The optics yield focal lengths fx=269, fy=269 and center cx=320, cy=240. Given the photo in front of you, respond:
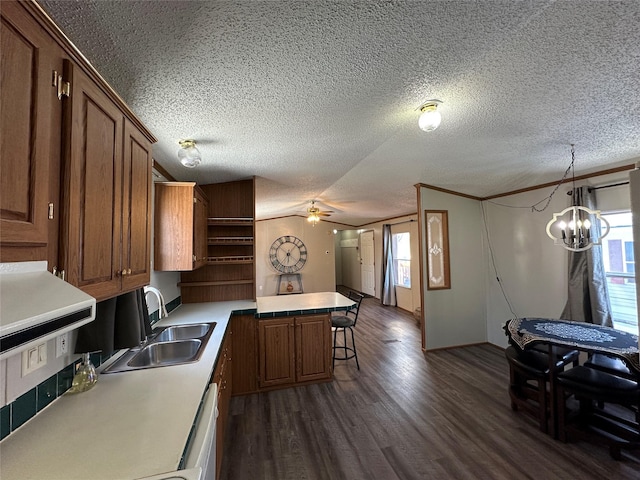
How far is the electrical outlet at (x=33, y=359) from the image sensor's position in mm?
983

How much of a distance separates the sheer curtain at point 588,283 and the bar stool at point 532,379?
672 millimetres

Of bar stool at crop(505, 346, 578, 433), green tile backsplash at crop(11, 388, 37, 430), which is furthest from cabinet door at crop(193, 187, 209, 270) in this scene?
bar stool at crop(505, 346, 578, 433)

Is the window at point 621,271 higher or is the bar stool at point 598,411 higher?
the window at point 621,271

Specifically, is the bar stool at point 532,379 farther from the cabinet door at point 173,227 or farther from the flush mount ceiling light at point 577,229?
the cabinet door at point 173,227

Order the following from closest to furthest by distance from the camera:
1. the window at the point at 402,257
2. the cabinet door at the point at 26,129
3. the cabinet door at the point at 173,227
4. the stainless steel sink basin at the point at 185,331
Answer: the cabinet door at the point at 26,129 < the stainless steel sink basin at the point at 185,331 < the cabinet door at the point at 173,227 < the window at the point at 402,257

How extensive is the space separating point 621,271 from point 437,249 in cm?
191

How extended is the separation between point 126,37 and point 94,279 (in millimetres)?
922

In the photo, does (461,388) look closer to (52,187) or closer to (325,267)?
(52,187)

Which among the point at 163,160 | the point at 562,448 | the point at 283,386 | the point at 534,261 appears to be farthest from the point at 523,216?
the point at 163,160

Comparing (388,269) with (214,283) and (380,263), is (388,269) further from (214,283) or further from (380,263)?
(214,283)

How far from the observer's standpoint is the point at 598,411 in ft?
7.34

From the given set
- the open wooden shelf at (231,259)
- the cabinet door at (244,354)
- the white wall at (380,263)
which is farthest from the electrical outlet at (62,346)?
the white wall at (380,263)

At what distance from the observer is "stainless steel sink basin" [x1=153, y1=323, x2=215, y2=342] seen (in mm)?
2199

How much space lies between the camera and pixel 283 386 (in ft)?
9.73
